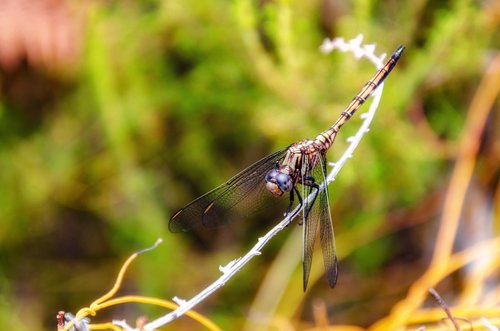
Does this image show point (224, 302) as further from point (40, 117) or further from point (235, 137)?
point (40, 117)

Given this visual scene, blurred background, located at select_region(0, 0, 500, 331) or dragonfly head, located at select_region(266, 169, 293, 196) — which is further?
blurred background, located at select_region(0, 0, 500, 331)

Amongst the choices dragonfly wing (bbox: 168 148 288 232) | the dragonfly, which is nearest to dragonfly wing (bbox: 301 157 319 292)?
the dragonfly

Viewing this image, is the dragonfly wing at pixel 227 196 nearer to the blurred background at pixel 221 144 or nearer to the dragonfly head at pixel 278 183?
the dragonfly head at pixel 278 183

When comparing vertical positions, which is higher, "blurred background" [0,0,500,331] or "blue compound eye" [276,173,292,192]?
"blurred background" [0,0,500,331]

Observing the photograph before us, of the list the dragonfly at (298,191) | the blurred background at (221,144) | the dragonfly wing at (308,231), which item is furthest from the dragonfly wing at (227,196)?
the blurred background at (221,144)

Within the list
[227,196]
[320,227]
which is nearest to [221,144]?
[227,196]

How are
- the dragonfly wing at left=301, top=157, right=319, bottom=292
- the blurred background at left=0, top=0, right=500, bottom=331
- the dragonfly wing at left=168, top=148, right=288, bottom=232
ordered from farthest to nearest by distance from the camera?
the blurred background at left=0, top=0, right=500, bottom=331
the dragonfly wing at left=168, top=148, right=288, bottom=232
the dragonfly wing at left=301, top=157, right=319, bottom=292

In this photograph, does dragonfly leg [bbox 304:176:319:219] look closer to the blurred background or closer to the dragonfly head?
the dragonfly head
